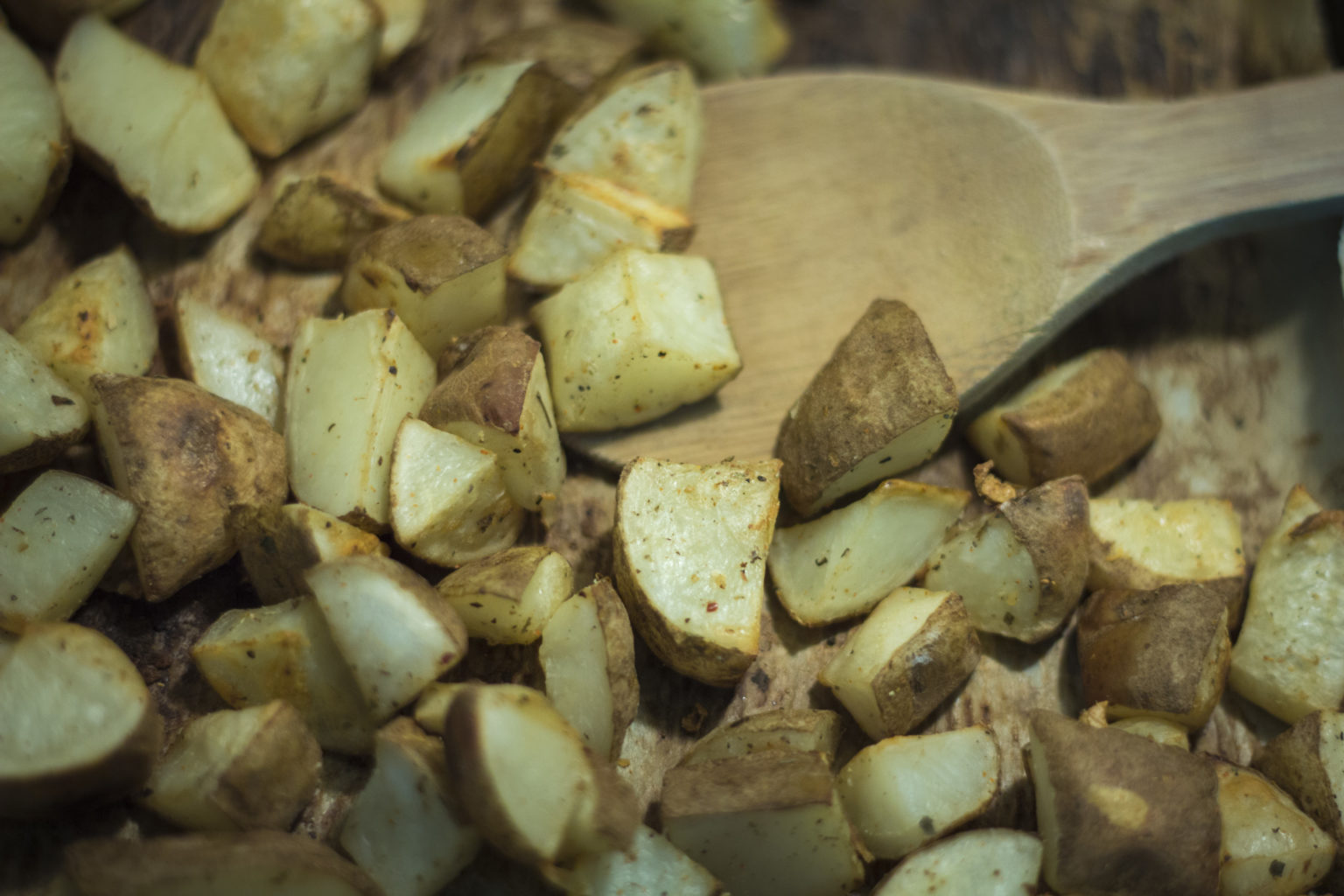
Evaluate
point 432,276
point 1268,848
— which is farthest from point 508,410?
point 1268,848

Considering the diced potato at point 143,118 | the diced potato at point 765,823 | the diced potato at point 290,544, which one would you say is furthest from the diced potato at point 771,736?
the diced potato at point 143,118

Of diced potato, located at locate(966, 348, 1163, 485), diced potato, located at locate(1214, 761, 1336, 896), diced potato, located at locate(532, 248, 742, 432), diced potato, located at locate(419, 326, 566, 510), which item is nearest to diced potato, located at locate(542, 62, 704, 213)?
diced potato, located at locate(532, 248, 742, 432)

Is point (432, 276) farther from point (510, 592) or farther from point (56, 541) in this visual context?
point (56, 541)

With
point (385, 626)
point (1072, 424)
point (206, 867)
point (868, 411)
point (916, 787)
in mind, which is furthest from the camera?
point (1072, 424)

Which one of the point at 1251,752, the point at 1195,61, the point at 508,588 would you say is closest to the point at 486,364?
the point at 508,588

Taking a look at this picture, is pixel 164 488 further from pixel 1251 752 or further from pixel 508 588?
pixel 1251 752

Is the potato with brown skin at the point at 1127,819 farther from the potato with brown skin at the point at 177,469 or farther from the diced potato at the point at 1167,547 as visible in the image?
the potato with brown skin at the point at 177,469
